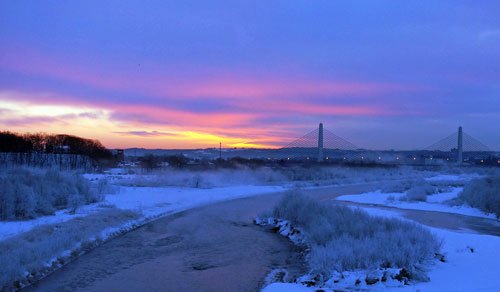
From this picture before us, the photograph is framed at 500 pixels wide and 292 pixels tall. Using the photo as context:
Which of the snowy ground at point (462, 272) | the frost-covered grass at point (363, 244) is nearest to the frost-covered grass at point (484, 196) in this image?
the frost-covered grass at point (363, 244)

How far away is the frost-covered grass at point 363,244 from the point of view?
33.8ft

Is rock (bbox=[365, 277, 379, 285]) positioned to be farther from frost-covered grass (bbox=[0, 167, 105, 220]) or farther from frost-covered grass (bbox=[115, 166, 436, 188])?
frost-covered grass (bbox=[115, 166, 436, 188])

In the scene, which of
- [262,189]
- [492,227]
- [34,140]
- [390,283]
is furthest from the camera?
[34,140]

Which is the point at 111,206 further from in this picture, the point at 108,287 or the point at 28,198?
the point at 108,287

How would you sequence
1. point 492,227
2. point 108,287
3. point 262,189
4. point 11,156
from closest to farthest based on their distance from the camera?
point 108,287 < point 492,227 < point 262,189 < point 11,156

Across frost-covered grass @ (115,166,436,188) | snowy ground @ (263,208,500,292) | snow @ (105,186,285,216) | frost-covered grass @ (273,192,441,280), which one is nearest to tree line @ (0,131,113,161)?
frost-covered grass @ (115,166,436,188)

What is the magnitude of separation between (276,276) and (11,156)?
55.3 m

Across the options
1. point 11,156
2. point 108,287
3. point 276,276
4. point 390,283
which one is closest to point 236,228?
point 276,276

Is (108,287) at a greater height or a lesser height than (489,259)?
lesser

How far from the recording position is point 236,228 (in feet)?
65.3

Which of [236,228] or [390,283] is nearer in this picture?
[390,283]

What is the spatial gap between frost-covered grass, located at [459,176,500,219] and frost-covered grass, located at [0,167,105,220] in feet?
62.9

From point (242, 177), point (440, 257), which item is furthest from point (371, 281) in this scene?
point (242, 177)

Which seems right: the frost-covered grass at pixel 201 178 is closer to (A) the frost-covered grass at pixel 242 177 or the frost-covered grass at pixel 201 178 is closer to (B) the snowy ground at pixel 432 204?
(A) the frost-covered grass at pixel 242 177
